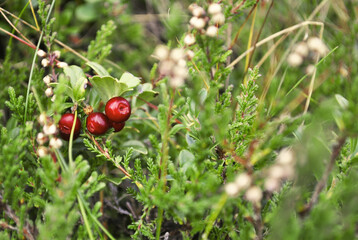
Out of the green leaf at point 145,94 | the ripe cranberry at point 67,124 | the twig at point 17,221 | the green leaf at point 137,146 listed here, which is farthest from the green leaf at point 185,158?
the twig at point 17,221

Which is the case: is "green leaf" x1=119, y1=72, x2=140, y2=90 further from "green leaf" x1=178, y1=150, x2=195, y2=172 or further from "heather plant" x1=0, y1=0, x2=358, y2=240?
"green leaf" x1=178, y1=150, x2=195, y2=172

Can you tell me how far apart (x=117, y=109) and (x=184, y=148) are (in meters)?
0.35

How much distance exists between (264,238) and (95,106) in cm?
88

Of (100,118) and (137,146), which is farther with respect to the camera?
(137,146)

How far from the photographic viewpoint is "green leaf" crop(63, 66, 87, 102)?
4.11 ft

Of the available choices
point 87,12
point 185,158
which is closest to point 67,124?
point 185,158

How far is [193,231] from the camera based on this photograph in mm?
1094

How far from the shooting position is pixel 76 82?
4.33 feet

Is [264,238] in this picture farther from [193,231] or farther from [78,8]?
[78,8]

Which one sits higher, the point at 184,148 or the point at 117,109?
the point at 117,109

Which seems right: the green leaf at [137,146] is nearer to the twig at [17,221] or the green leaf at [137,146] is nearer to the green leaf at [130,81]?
the green leaf at [130,81]

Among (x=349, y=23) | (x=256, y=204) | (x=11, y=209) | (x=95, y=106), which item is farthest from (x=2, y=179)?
(x=349, y=23)

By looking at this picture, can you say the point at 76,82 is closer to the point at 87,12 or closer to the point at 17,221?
the point at 17,221

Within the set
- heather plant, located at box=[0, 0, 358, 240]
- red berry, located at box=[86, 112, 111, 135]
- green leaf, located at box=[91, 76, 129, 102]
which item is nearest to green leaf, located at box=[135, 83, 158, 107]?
heather plant, located at box=[0, 0, 358, 240]
